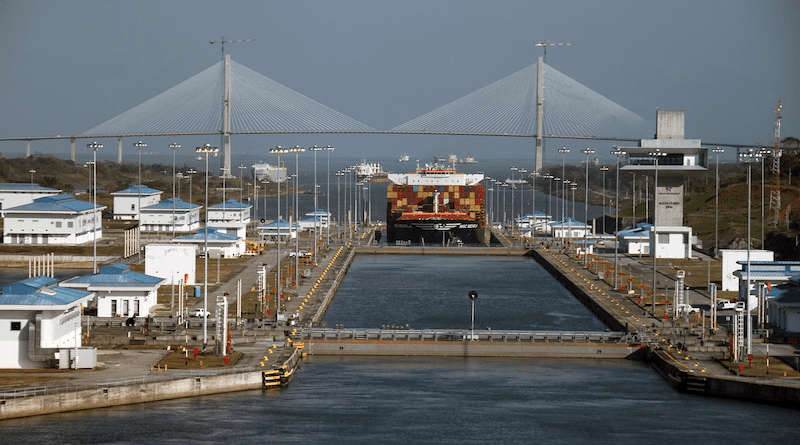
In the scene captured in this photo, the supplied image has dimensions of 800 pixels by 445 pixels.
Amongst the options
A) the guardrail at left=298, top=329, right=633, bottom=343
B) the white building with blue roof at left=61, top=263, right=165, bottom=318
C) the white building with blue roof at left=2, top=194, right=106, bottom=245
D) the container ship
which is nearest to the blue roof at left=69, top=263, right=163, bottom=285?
the white building with blue roof at left=61, top=263, right=165, bottom=318

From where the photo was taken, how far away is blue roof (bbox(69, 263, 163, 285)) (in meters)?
52.1

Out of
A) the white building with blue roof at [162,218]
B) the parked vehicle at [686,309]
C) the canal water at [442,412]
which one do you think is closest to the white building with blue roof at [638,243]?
the parked vehicle at [686,309]

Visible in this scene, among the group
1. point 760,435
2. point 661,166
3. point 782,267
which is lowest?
point 760,435

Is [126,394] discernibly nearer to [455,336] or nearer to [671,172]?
[455,336]

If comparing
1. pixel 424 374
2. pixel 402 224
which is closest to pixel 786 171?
pixel 402 224

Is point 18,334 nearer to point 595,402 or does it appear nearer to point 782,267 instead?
point 595,402

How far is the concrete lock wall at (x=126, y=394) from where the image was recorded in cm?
3553

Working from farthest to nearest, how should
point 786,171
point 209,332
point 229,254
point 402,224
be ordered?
1. point 786,171
2. point 402,224
3. point 229,254
4. point 209,332

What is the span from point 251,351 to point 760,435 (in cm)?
1772

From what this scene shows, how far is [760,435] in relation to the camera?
36.0m

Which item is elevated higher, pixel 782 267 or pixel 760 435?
pixel 782 267

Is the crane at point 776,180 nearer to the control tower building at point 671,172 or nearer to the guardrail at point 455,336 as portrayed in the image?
the control tower building at point 671,172

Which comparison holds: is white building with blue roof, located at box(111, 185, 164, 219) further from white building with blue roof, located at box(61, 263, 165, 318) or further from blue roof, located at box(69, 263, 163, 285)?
white building with blue roof, located at box(61, 263, 165, 318)

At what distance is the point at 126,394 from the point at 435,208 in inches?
3387
